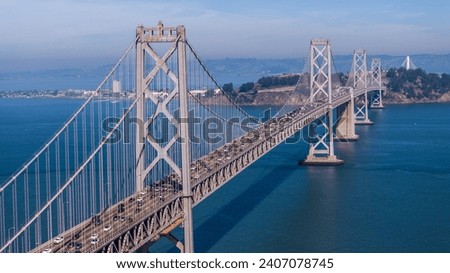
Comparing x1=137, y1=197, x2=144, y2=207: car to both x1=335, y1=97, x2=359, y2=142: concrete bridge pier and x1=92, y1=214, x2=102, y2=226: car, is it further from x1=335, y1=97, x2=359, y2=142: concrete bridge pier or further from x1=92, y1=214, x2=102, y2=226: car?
x1=335, y1=97, x2=359, y2=142: concrete bridge pier

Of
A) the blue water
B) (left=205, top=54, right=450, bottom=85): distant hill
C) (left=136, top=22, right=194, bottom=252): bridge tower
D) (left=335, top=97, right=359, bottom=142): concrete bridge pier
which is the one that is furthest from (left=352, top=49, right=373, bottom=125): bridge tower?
(left=205, top=54, right=450, bottom=85): distant hill

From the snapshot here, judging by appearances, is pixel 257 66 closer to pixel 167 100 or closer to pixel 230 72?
pixel 230 72

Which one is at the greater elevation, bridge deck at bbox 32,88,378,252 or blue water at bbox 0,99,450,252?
bridge deck at bbox 32,88,378,252

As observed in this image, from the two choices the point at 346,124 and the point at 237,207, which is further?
the point at 346,124

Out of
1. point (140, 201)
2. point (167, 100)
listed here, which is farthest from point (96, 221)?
point (167, 100)

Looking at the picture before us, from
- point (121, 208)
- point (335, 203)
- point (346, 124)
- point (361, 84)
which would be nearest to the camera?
point (121, 208)
